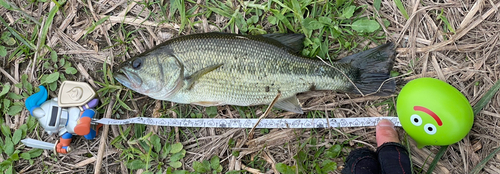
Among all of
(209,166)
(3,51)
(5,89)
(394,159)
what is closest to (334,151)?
(394,159)

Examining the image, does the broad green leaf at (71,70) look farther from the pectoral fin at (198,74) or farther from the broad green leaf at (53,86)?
the pectoral fin at (198,74)

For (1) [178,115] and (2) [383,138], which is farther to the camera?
(1) [178,115]

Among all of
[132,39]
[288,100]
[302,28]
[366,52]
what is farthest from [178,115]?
[366,52]

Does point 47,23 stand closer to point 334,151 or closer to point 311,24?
point 311,24

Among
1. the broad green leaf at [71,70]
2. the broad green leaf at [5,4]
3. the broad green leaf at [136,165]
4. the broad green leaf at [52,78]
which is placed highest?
the broad green leaf at [5,4]

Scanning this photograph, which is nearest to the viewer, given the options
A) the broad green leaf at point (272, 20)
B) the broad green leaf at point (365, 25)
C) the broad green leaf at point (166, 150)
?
the broad green leaf at point (365, 25)

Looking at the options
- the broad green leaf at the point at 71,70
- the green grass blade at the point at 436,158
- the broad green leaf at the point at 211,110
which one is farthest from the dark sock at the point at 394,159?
the broad green leaf at the point at 71,70

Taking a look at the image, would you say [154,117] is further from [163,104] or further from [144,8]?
[144,8]
